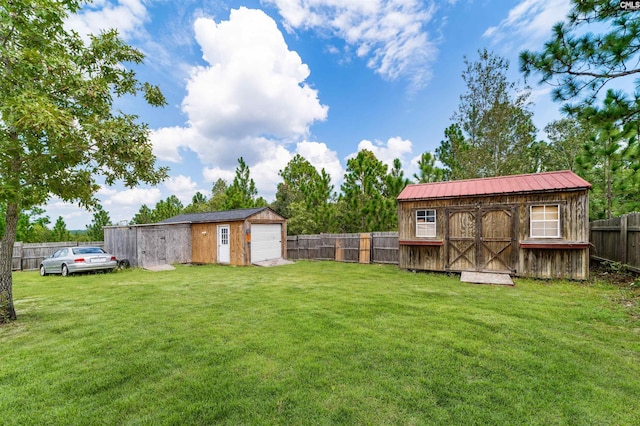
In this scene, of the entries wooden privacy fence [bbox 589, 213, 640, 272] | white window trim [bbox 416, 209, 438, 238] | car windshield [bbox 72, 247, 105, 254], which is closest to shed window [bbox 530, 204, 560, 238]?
wooden privacy fence [bbox 589, 213, 640, 272]

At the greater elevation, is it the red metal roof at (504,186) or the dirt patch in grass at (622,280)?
the red metal roof at (504,186)

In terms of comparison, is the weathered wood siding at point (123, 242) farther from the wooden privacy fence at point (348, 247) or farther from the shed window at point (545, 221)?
the shed window at point (545, 221)

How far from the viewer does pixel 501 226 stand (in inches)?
345

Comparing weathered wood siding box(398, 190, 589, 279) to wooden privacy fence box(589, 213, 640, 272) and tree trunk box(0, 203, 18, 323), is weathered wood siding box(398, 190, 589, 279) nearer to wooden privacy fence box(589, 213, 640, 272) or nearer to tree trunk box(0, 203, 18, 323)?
wooden privacy fence box(589, 213, 640, 272)

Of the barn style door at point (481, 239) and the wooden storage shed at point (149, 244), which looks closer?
the barn style door at point (481, 239)

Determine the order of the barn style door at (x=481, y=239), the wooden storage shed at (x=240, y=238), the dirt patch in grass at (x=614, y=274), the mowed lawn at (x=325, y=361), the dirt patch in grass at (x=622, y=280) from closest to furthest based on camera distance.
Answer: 1. the mowed lawn at (x=325, y=361)
2. the dirt patch in grass at (x=622, y=280)
3. the dirt patch in grass at (x=614, y=274)
4. the barn style door at (x=481, y=239)
5. the wooden storage shed at (x=240, y=238)

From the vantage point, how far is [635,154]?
498cm

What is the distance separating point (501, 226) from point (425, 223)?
2.42m

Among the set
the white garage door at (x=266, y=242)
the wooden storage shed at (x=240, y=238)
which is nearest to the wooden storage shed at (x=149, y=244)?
the wooden storage shed at (x=240, y=238)

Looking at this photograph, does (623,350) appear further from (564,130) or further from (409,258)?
(564,130)

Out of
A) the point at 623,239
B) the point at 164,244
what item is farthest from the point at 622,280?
the point at 164,244

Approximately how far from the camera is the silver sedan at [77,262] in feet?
A: 34.0

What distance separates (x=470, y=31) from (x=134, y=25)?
12.8 meters

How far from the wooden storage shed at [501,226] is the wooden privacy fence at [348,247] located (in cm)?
194
